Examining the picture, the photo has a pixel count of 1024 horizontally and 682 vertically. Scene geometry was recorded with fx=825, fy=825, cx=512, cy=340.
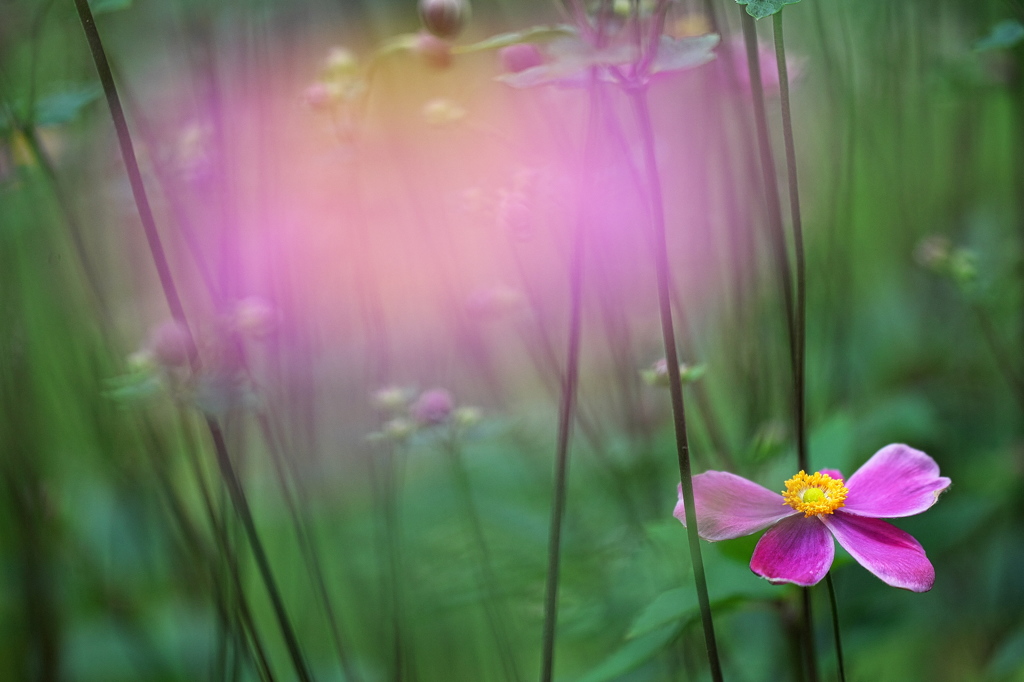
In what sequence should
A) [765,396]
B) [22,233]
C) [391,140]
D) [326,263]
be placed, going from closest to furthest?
[765,396]
[391,140]
[326,263]
[22,233]

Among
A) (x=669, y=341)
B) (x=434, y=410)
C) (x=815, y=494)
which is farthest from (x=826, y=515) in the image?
(x=434, y=410)

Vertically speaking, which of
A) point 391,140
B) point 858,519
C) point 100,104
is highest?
point 100,104

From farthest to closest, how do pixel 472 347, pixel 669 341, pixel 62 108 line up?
pixel 472 347
pixel 62 108
pixel 669 341

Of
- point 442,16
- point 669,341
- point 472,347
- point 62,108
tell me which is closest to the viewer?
point 669,341

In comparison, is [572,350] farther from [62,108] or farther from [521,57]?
[62,108]

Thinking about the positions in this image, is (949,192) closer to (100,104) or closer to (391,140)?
(391,140)

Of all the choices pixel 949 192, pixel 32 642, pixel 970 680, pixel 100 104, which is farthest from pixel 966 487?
pixel 100 104
